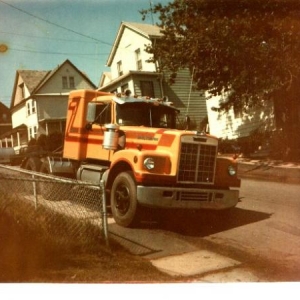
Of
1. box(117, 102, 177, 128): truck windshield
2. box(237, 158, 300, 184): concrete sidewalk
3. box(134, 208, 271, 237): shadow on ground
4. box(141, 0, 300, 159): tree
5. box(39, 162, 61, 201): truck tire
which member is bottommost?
box(134, 208, 271, 237): shadow on ground

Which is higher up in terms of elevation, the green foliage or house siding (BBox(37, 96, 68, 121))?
the green foliage

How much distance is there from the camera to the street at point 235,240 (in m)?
3.44

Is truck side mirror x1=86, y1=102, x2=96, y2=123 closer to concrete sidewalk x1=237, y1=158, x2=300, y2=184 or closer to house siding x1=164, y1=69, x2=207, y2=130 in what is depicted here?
house siding x1=164, y1=69, x2=207, y2=130

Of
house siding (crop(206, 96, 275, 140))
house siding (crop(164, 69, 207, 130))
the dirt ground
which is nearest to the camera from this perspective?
the dirt ground

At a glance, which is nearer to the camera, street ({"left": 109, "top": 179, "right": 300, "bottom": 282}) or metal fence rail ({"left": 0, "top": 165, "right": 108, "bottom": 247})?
street ({"left": 109, "top": 179, "right": 300, "bottom": 282})

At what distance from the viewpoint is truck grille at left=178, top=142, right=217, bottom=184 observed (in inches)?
180

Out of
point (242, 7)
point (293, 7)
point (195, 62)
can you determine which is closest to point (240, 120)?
point (195, 62)

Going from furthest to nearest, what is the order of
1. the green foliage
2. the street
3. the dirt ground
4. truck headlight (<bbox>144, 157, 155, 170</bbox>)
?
the green foliage
truck headlight (<bbox>144, 157, 155, 170</bbox>)
the street
the dirt ground

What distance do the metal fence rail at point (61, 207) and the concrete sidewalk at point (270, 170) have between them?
3.84 m

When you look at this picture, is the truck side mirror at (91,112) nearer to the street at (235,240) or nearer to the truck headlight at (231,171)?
the street at (235,240)

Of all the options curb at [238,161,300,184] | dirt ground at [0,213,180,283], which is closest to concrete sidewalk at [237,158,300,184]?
curb at [238,161,300,184]

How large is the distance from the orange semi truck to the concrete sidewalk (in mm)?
A: 2743

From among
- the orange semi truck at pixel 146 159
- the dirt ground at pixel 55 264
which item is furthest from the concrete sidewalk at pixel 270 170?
the dirt ground at pixel 55 264

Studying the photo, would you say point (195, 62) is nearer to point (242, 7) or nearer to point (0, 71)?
point (242, 7)
